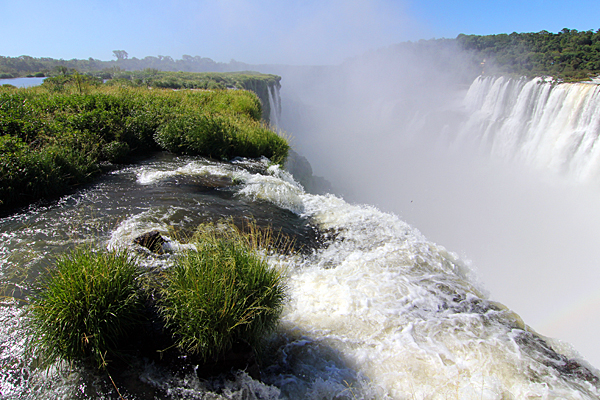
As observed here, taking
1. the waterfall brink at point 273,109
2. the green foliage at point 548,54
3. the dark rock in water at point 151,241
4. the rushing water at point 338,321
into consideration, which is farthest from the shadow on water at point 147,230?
the green foliage at point 548,54

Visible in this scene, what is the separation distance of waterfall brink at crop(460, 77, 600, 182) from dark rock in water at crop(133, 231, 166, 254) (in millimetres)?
25131

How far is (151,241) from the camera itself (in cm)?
461

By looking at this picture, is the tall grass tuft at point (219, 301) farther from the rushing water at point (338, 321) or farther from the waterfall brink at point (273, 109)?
the waterfall brink at point (273, 109)

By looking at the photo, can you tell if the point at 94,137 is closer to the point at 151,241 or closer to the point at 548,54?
the point at 151,241

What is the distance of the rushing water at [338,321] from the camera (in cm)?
293

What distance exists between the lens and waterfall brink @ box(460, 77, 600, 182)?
780 inches

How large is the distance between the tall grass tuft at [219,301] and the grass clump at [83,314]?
432mm

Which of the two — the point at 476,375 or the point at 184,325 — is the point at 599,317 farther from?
the point at 184,325

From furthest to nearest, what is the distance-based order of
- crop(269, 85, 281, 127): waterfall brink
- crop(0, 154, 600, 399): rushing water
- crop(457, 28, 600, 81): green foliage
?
crop(269, 85, 281, 127): waterfall brink, crop(457, 28, 600, 81): green foliage, crop(0, 154, 600, 399): rushing water

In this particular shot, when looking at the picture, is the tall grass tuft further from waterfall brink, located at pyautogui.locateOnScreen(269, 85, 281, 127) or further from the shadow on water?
waterfall brink, located at pyautogui.locateOnScreen(269, 85, 281, 127)

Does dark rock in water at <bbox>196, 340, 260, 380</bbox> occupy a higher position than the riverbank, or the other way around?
the riverbank

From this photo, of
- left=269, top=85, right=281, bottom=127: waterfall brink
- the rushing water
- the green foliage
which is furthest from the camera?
left=269, top=85, right=281, bottom=127: waterfall brink

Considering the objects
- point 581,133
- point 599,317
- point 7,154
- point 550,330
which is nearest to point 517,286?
point 599,317

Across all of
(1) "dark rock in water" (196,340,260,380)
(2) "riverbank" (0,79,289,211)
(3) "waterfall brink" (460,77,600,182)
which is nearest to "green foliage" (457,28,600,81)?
(3) "waterfall brink" (460,77,600,182)
